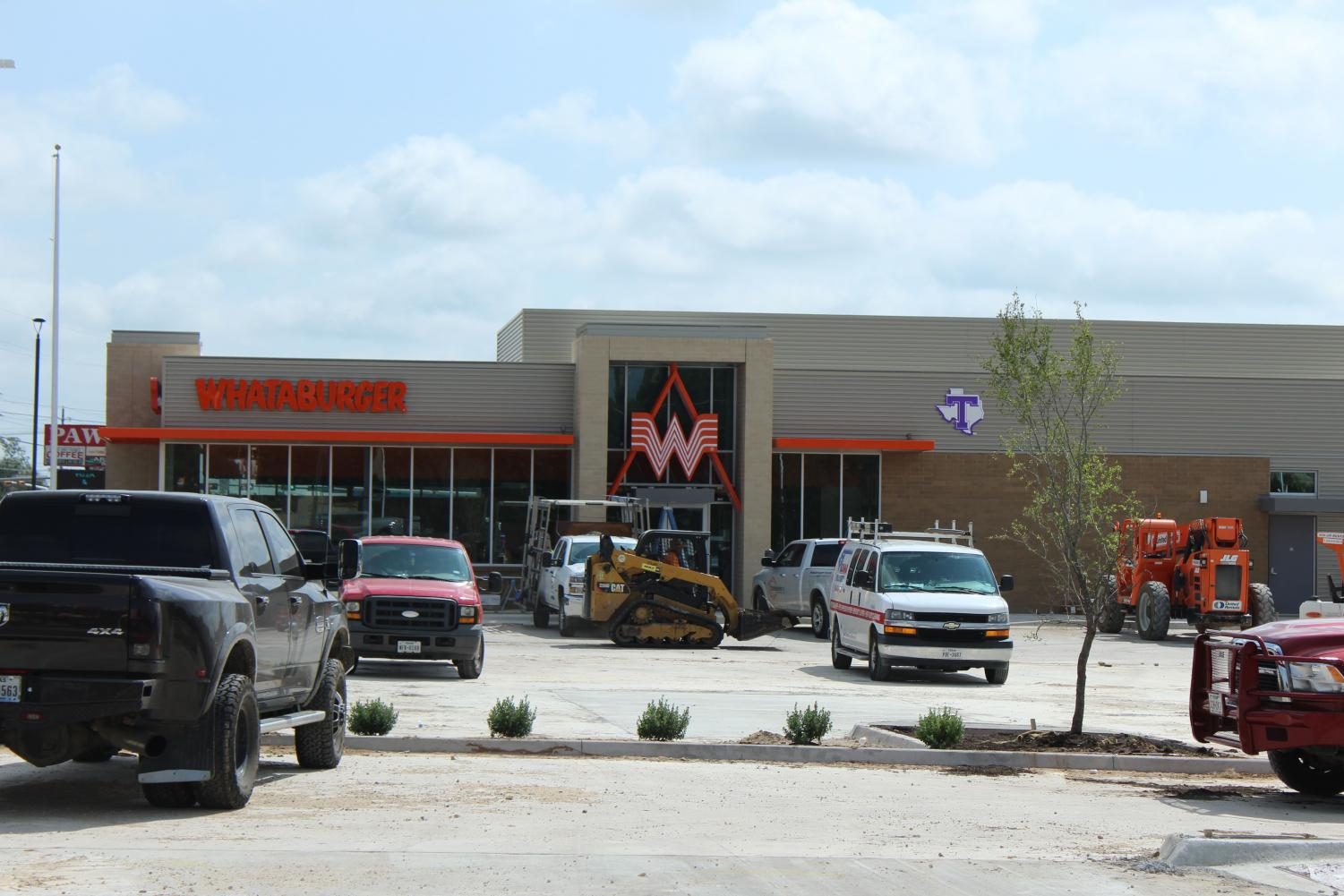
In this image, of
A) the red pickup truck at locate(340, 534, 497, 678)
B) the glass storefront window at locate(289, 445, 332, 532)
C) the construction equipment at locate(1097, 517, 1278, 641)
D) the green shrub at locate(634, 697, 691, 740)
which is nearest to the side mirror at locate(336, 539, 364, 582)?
the green shrub at locate(634, 697, 691, 740)

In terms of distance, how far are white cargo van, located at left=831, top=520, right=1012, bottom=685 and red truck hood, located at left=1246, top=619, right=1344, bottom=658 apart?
1011cm

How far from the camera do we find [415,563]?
22.4m

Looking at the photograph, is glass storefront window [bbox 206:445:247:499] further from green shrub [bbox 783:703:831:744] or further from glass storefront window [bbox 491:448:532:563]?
green shrub [bbox 783:703:831:744]

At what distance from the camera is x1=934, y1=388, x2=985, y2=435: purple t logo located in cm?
4172

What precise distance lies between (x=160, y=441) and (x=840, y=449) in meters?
17.0

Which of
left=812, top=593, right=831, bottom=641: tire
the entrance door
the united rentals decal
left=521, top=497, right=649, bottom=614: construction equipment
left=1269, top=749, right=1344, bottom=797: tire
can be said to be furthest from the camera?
the entrance door

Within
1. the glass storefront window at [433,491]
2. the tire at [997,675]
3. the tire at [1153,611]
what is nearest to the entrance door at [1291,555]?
the tire at [1153,611]

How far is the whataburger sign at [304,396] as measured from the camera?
1585 inches

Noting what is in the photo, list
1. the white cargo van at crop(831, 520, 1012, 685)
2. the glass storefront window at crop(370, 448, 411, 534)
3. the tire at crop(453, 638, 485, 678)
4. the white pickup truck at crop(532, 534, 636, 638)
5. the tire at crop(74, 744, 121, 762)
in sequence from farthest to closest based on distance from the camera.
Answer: the glass storefront window at crop(370, 448, 411, 534), the white pickup truck at crop(532, 534, 636, 638), the white cargo van at crop(831, 520, 1012, 685), the tire at crop(453, 638, 485, 678), the tire at crop(74, 744, 121, 762)

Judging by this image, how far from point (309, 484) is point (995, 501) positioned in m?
17.3

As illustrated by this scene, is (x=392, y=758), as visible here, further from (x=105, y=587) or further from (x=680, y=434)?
(x=680, y=434)

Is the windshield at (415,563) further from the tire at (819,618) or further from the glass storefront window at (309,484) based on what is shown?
the glass storefront window at (309,484)

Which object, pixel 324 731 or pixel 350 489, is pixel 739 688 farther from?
pixel 350 489

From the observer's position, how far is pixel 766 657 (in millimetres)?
26984
